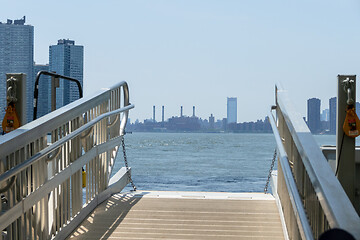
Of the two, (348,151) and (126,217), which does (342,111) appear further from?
(126,217)

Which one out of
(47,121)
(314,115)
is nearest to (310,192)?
(47,121)

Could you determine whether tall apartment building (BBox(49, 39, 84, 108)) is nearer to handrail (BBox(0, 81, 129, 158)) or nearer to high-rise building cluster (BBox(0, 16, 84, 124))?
high-rise building cluster (BBox(0, 16, 84, 124))

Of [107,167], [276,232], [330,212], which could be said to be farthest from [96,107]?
[330,212]

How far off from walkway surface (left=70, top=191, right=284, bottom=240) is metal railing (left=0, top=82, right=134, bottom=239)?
0.23 meters

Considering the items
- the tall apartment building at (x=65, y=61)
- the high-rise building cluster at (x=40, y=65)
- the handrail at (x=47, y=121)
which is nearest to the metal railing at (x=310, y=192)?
the handrail at (x=47, y=121)

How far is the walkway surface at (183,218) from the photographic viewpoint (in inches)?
206

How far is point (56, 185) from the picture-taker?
4.68 meters

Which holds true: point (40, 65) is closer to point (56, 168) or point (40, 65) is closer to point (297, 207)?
point (56, 168)

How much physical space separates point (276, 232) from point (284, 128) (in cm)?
101

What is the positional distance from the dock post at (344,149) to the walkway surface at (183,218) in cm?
97

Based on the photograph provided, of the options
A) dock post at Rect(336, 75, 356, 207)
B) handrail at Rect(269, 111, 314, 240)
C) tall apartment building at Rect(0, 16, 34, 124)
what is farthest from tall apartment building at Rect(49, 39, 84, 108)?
handrail at Rect(269, 111, 314, 240)

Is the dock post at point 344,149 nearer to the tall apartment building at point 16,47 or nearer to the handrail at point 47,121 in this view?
the handrail at point 47,121

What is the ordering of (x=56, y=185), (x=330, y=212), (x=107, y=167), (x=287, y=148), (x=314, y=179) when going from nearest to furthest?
1. (x=330, y=212)
2. (x=314, y=179)
3. (x=56, y=185)
4. (x=287, y=148)
5. (x=107, y=167)

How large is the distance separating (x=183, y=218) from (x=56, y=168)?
1.62 m
